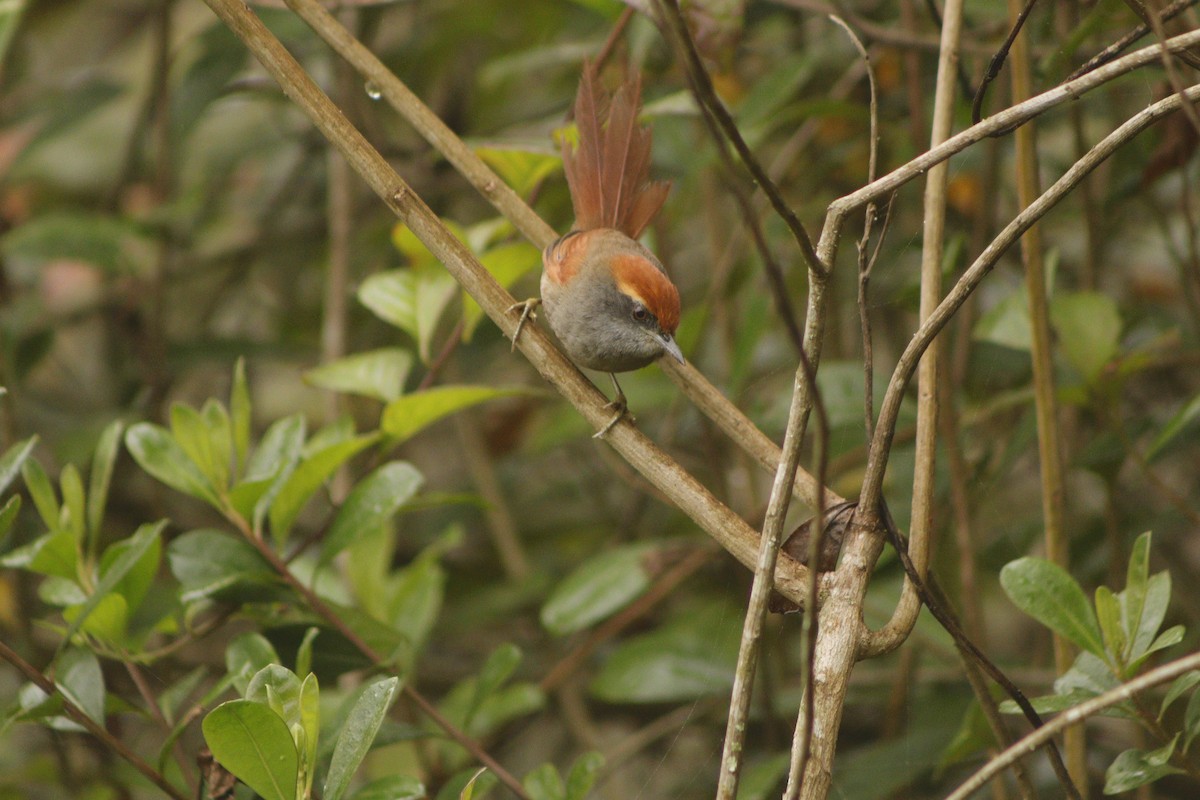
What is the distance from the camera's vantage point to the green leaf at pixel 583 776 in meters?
1.59

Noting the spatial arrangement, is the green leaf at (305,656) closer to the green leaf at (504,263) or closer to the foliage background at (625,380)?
the foliage background at (625,380)

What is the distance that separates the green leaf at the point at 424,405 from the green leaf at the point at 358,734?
27.1 inches

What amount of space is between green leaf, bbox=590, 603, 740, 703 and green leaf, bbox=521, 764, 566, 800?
897mm

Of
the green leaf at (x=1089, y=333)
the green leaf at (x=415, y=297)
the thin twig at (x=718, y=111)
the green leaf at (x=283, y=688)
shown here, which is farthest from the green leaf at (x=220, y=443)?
the green leaf at (x=1089, y=333)

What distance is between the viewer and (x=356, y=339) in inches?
158

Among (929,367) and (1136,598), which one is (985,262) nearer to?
(929,367)

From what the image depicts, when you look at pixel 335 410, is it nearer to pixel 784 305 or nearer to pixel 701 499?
pixel 701 499

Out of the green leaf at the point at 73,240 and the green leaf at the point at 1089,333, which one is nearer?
the green leaf at the point at 1089,333

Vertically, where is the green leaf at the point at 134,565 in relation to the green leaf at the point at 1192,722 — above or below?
above

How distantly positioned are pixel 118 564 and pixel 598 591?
1254mm

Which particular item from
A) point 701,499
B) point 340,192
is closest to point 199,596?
point 701,499

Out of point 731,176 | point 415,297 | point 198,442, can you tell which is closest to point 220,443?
point 198,442

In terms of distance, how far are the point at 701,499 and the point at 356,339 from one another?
2.79 metres

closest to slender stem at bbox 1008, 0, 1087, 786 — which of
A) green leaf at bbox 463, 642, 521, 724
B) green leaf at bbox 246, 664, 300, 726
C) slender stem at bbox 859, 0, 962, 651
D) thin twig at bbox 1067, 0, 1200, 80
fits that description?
slender stem at bbox 859, 0, 962, 651
